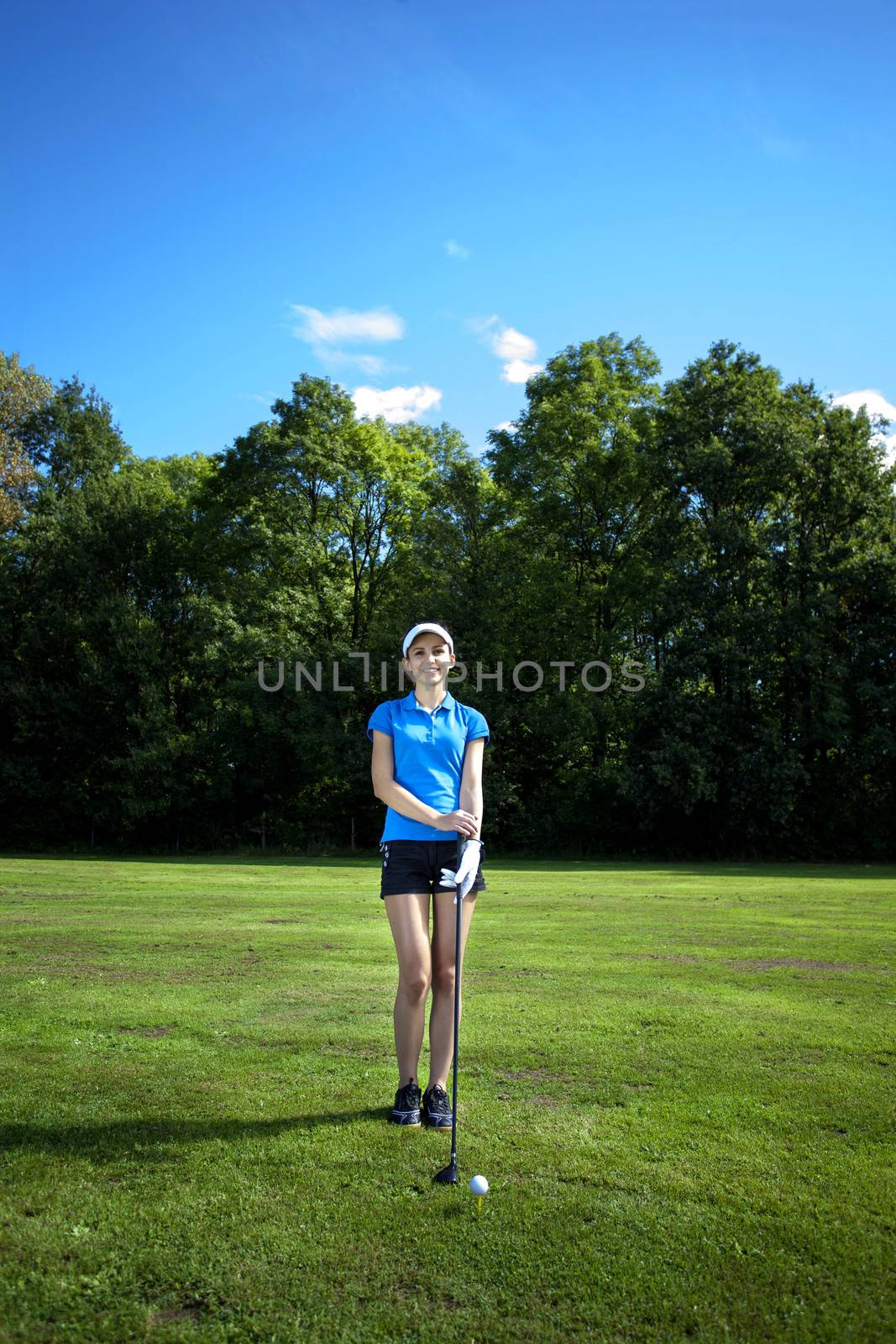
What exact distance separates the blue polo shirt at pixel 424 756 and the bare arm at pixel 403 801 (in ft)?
0.13

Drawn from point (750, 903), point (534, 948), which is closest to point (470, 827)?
point (534, 948)

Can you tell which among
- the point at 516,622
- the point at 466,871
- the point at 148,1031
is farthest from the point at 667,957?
the point at 516,622

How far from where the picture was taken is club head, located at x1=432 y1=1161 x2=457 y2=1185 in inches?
161

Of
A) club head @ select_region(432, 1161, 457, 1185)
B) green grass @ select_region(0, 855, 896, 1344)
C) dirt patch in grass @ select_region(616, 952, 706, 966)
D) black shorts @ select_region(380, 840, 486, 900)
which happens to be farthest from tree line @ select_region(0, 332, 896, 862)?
club head @ select_region(432, 1161, 457, 1185)

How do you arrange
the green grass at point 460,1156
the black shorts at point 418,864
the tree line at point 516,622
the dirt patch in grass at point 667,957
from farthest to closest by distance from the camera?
1. the tree line at point 516,622
2. the dirt patch in grass at point 667,957
3. the black shorts at point 418,864
4. the green grass at point 460,1156

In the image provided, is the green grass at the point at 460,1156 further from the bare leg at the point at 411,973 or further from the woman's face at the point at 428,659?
the woman's face at the point at 428,659

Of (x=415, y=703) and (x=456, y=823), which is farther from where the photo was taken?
(x=415, y=703)

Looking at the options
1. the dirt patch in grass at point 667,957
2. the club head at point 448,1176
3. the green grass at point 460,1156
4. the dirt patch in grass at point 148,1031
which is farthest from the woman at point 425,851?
the dirt patch in grass at point 667,957

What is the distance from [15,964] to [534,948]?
5276mm

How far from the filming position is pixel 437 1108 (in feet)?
15.9

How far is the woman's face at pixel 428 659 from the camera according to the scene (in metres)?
5.19

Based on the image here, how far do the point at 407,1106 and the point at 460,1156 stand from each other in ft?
1.80

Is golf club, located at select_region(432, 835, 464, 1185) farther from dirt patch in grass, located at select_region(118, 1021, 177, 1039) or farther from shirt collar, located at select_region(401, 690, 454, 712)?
dirt patch in grass, located at select_region(118, 1021, 177, 1039)

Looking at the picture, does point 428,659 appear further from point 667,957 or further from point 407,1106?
point 667,957
